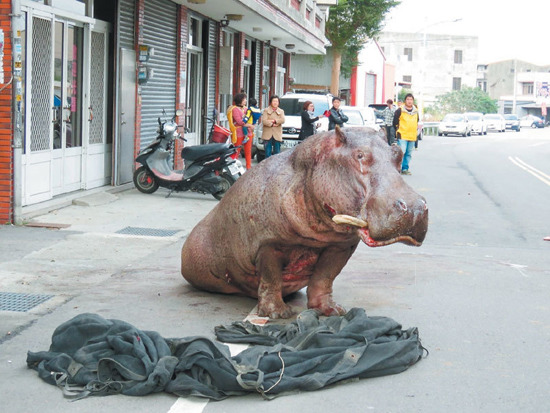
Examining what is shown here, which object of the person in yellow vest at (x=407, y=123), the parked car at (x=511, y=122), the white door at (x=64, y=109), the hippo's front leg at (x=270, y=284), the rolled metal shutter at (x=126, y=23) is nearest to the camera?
the hippo's front leg at (x=270, y=284)

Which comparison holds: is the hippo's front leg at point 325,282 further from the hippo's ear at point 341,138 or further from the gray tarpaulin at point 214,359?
the hippo's ear at point 341,138

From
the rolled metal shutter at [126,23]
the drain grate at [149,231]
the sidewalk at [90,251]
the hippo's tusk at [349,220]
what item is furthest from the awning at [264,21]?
the hippo's tusk at [349,220]

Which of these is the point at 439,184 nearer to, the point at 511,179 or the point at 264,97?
the point at 511,179

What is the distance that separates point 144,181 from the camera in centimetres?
1570

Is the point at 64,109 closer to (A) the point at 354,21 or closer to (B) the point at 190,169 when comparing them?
(B) the point at 190,169

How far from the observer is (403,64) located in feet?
316

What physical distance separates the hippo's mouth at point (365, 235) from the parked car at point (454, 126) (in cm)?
5093

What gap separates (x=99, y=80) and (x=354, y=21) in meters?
32.2

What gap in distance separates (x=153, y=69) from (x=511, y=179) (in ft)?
32.5

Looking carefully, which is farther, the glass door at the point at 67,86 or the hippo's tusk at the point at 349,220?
the glass door at the point at 67,86

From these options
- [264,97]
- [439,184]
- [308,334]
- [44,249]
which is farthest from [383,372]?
[264,97]

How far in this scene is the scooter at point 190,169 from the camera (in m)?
15.2

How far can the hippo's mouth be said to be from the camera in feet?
19.3

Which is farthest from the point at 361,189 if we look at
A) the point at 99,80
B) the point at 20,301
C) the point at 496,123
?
the point at 496,123
